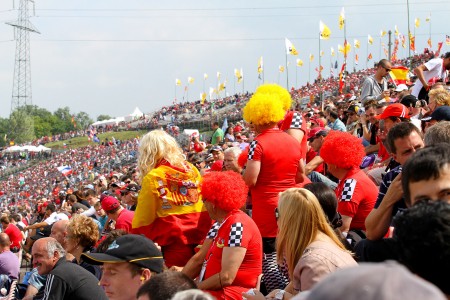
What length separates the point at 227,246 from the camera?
16.3 feet

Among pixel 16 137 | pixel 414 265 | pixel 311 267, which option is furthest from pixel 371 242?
pixel 16 137

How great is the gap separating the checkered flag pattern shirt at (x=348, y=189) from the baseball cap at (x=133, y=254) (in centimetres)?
159

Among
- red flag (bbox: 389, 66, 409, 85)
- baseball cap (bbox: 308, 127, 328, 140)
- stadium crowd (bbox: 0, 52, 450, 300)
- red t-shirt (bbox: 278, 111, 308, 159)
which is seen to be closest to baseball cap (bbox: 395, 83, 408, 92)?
red flag (bbox: 389, 66, 409, 85)

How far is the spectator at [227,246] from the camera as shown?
496 centimetres

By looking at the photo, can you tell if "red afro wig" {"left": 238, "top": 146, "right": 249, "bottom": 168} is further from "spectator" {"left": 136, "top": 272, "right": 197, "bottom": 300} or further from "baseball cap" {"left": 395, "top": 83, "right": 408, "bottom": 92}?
"baseball cap" {"left": 395, "top": 83, "right": 408, "bottom": 92}

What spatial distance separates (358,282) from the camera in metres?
1.19

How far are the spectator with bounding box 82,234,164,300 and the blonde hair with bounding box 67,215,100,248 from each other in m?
2.28

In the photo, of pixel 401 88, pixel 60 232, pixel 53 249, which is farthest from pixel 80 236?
pixel 401 88

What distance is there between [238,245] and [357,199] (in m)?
0.96

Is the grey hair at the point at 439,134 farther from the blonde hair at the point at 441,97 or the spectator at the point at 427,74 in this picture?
the spectator at the point at 427,74

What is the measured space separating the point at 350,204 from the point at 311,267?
180 cm

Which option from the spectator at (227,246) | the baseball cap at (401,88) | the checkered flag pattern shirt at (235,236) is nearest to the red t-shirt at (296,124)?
the spectator at (227,246)

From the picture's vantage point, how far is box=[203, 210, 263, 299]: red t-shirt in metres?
4.99

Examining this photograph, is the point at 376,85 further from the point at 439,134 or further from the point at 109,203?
the point at 439,134
